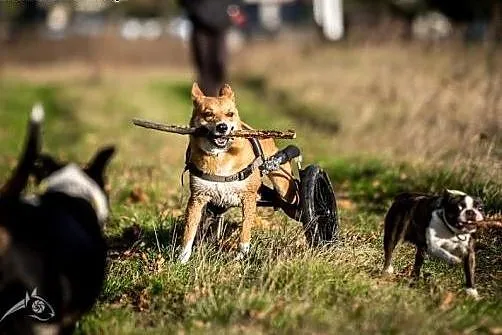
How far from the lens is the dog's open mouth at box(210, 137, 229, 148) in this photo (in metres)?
5.57

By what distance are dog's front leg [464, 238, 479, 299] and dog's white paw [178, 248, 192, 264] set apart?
5.70 ft

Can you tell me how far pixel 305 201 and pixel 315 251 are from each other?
50 cm

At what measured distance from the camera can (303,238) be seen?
→ 5.93 meters

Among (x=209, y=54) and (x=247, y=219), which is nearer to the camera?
(x=247, y=219)

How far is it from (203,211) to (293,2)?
64.3 metres

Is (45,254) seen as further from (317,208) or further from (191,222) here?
(317,208)

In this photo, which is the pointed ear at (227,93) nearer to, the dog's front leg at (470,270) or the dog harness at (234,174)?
Result: the dog harness at (234,174)

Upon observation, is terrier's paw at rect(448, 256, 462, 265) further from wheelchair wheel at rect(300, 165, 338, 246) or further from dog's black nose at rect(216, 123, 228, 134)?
dog's black nose at rect(216, 123, 228, 134)

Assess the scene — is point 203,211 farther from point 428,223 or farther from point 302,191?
point 428,223

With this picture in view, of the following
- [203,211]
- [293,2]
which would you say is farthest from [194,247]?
[293,2]

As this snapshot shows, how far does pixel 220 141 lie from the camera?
5582 millimetres

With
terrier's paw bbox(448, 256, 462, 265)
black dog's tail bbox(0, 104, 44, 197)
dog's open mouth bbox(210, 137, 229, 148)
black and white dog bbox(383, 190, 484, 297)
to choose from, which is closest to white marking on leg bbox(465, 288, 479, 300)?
black and white dog bbox(383, 190, 484, 297)

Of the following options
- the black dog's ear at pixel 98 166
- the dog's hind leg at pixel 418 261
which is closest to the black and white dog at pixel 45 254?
the black dog's ear at pixel 98 166

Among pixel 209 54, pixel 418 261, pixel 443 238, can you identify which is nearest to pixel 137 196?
pixel 418 261
